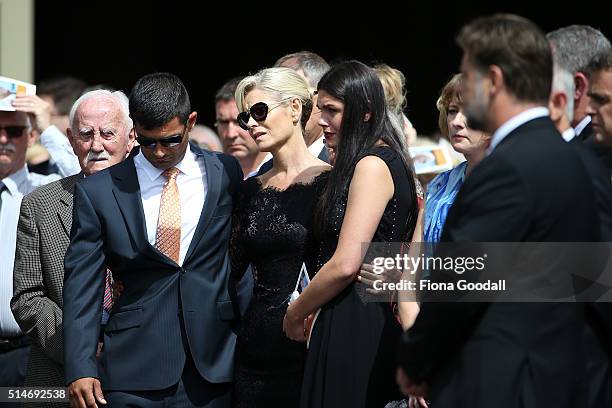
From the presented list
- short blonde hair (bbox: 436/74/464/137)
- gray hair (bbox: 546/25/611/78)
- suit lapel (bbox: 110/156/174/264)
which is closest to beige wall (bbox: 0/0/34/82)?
suit lapel (bbox: 110/156/174/264)

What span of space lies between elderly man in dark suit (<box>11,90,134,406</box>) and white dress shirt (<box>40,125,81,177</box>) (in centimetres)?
150

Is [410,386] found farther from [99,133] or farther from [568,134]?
[99,133]

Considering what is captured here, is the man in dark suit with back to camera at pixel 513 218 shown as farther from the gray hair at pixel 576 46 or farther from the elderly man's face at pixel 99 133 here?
the elderly man's face at pixel 99 133

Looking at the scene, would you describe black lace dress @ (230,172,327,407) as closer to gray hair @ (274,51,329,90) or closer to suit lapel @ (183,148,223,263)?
suit lapel @ (183,148,223,263)

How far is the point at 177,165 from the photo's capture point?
509 centimetres

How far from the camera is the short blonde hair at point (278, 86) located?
16.8 ft

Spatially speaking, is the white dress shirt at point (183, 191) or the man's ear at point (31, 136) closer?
the white dress shirt at point (183, 191)

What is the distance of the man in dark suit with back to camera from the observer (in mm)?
3381

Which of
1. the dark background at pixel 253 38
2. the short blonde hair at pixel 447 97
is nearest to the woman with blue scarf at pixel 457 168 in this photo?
the short blonde hair at pixel 447 97

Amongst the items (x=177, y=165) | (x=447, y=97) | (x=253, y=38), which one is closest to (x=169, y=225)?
(x=177, y=165)

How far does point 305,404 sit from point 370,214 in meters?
0.88

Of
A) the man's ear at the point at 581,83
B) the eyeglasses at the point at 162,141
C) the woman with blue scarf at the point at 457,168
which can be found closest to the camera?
the man's ear at the point at 581,83

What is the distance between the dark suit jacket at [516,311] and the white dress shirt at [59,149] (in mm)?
4113

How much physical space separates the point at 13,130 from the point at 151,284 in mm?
2230
